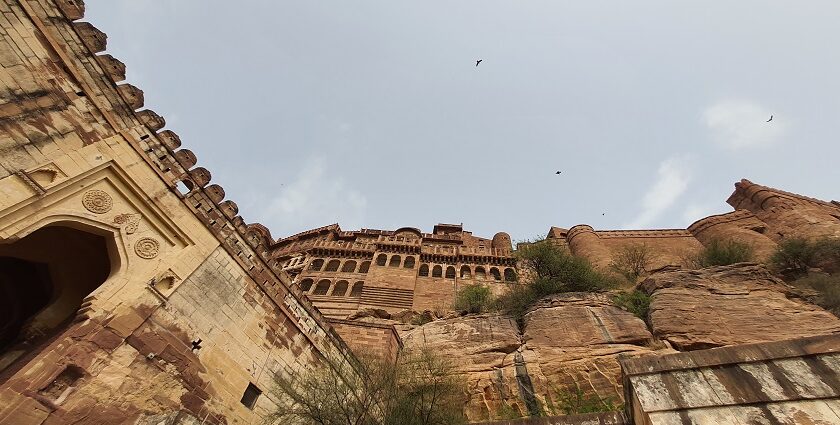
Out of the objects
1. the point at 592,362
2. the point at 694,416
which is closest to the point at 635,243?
the point at 592,362

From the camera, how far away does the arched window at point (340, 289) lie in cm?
2944

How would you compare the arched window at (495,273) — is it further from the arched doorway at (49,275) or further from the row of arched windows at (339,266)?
the arched doorway at (49,275)

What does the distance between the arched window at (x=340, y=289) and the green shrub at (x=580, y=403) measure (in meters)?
20.0

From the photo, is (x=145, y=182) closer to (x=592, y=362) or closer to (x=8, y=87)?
(x=8, y=87)

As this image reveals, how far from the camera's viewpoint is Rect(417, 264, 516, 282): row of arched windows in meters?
32.5

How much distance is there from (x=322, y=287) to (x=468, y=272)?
11855 mm

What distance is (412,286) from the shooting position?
29938mm

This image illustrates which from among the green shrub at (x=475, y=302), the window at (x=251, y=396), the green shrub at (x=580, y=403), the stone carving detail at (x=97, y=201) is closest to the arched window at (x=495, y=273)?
the green shrub at (x=475, y=302)

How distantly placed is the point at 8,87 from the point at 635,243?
38282mm

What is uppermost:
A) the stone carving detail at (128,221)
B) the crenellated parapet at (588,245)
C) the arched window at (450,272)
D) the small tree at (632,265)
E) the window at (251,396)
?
the crenellated parapet at (588,245)

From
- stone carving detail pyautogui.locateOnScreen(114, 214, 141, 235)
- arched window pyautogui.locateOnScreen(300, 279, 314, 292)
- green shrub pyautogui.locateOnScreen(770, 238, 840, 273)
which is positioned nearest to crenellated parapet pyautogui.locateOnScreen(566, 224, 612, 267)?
green shrub pyautogui.locateOnScreen(770, 238, 840, 273)

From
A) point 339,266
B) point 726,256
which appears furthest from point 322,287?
point 726,256

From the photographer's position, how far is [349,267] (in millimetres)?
32656

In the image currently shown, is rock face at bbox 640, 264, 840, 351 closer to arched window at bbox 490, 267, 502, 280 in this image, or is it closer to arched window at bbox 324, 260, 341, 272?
arched window at bbox 490, 267, 502, 280
